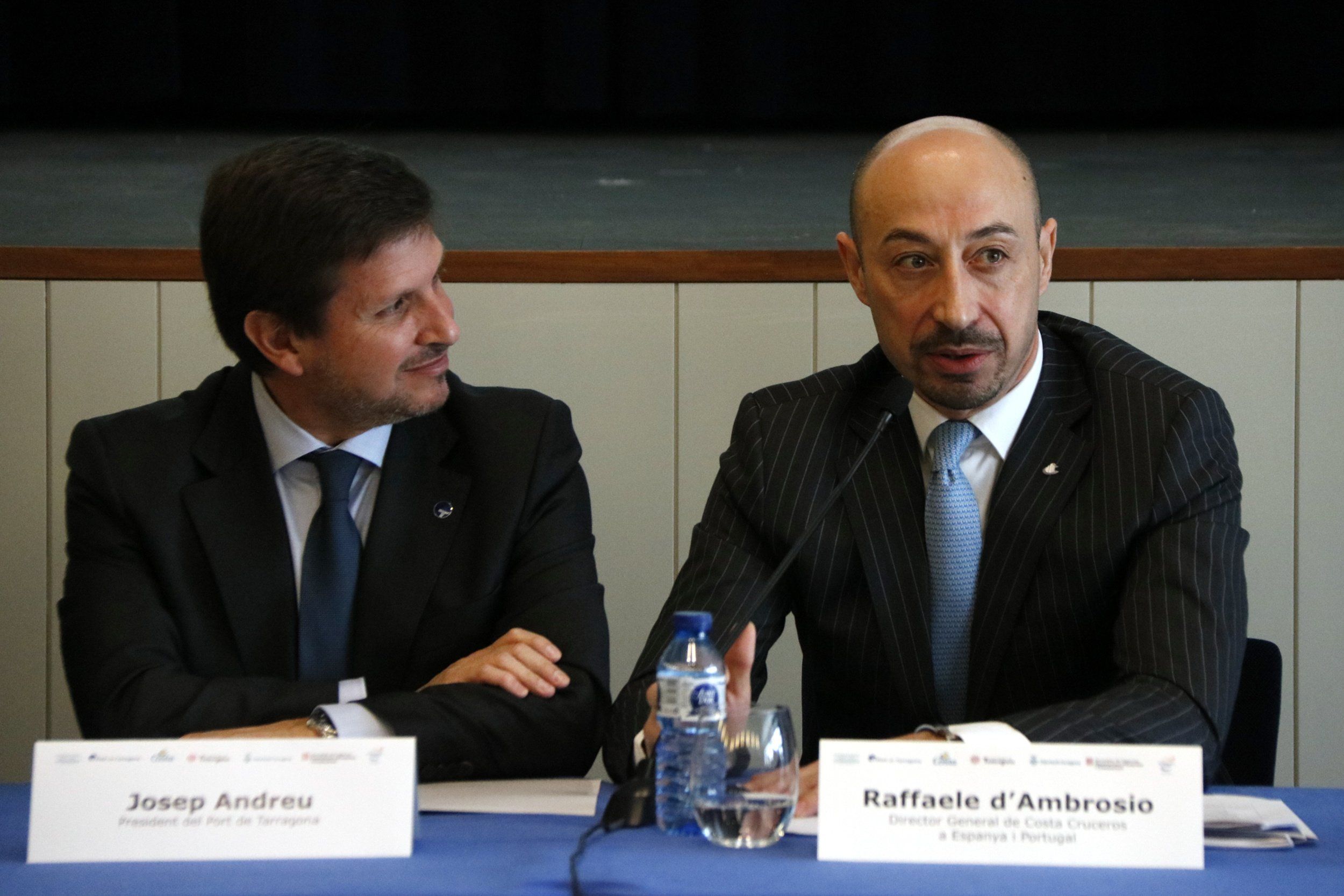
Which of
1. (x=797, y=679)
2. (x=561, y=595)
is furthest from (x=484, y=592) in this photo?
(x=797, y=679)

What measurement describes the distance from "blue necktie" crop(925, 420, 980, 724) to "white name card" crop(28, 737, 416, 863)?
761 mm

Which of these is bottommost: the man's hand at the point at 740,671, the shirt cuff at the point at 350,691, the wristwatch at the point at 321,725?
the shirt cuff at the point at 350,691

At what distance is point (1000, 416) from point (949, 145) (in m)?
0.34

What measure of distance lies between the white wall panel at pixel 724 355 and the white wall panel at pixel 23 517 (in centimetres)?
118

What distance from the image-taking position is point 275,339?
1776 mm

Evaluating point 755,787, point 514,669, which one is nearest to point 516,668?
point 514,669

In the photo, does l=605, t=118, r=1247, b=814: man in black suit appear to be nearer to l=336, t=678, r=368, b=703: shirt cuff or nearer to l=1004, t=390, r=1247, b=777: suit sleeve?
l=1004, t=390, r=1247, b=777: suit sleeve

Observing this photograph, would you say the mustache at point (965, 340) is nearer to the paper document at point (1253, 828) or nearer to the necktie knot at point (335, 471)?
the paper document at point (1253, 828)

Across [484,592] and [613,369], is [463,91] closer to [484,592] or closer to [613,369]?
[613,369]

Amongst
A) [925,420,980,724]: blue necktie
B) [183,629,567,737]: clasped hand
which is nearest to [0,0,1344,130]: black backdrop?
[925,420,980,724]: blue necktie

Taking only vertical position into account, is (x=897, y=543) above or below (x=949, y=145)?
below

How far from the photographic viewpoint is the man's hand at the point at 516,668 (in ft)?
5.11

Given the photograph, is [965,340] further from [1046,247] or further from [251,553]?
[251,553]

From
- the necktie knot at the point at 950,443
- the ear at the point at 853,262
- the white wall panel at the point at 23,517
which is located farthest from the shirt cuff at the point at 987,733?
the white wall panel at the point at 23,517
